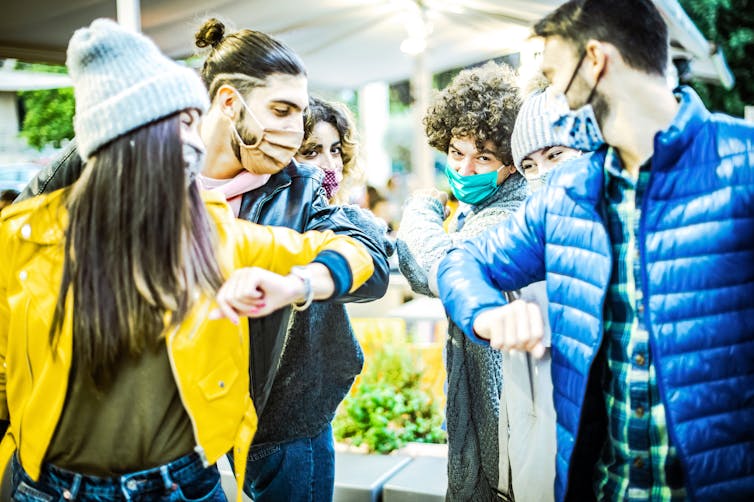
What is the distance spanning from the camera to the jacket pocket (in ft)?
4.95

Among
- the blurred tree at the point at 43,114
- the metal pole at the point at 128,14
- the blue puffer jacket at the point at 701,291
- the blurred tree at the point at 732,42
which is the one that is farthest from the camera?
the blurred tree at the point at 732,42

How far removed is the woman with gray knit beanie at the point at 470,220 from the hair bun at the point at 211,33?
3.19 feet

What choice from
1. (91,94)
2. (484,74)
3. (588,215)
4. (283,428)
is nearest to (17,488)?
(283,428)

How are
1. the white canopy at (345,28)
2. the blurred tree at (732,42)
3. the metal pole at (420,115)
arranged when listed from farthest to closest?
the blurred tree at (732,42)
the metal pole at (420,115)
the white canopy at (345,28)

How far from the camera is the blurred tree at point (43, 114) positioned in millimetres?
3957

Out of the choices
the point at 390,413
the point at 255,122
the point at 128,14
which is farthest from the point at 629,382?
the point at 128,14

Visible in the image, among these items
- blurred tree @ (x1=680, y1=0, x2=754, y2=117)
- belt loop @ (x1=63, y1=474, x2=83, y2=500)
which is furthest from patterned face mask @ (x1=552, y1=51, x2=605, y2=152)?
blurred tree @ (x1=680, y1=0, x2=754, y2=117)

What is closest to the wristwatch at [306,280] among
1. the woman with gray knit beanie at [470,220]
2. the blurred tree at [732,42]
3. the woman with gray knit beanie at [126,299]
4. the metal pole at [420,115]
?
the woman with gray knit beanie at [126,299]

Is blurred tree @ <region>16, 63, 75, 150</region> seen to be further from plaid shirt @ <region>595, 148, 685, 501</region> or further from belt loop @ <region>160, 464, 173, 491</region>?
plaid shirt @ <region>595, 148, 685, 501</region>

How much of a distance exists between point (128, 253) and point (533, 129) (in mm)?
1348

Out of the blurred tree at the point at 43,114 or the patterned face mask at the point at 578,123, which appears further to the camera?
the blurred tree at the point at 43,114

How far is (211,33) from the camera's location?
81.7 inches

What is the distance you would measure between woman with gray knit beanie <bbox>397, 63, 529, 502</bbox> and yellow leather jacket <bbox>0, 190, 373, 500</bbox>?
0.64m

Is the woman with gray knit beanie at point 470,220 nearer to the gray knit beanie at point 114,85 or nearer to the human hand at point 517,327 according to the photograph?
the human hand at point 517,327
